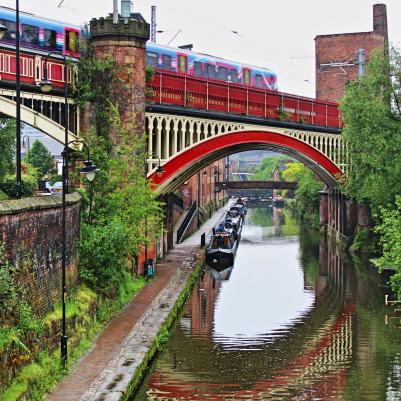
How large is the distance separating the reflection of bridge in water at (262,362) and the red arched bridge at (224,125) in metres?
9.22

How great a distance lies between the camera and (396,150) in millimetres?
46500

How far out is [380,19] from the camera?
9669cm

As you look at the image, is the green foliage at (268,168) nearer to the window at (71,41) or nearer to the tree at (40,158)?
the tree at (40,158)

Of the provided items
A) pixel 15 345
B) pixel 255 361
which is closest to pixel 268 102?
pixel 255 361

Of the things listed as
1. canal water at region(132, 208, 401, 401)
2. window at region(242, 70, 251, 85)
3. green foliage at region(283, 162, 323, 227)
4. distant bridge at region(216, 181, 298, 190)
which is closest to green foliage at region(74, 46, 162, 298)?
canal water at region(132, 208, 401, 401)

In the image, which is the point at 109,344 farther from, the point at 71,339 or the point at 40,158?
the point at 40,158

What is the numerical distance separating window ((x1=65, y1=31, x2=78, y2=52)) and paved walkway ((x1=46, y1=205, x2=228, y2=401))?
11.4m

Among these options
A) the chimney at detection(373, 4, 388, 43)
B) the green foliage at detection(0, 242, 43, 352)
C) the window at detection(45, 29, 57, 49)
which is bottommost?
the green foliage at detection(0, 242, 43, 352)

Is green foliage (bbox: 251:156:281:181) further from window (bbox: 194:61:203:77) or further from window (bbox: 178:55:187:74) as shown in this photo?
window (bbox: 178:55:187:74)

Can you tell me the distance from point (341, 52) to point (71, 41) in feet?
207

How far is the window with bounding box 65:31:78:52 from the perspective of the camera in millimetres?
37656

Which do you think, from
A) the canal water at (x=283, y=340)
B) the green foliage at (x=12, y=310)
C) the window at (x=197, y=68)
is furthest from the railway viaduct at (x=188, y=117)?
the green foliage at (x=12, y=310)

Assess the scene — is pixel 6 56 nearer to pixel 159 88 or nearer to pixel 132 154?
pixel 132 154

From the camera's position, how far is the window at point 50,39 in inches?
1454
